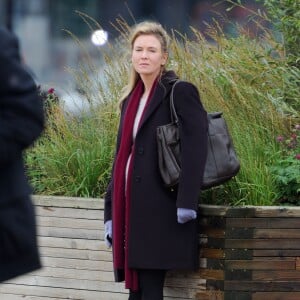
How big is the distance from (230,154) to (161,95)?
20.3 inches

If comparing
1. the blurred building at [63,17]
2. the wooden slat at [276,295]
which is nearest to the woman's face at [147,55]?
the wooden slat at [276,295]

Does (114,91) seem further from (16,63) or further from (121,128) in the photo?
(16,63)

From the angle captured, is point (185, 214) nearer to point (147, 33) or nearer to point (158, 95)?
point (158, 95)

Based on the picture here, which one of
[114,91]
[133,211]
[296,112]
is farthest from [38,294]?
[296,112]

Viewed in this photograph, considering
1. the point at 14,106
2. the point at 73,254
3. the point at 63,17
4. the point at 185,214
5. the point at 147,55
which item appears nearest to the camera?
the point at 14,106

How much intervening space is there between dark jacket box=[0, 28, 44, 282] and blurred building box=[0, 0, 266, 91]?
7.22 metres

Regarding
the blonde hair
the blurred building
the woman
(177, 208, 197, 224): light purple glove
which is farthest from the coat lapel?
the blurred building

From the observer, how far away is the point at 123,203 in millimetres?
5273

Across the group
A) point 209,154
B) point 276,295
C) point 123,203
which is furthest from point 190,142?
point 276,295

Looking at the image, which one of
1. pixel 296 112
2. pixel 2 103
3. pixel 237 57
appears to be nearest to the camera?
pixel 2 103

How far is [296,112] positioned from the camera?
6.81 metres

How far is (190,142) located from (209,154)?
222 mm

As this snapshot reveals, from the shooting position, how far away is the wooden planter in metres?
5.43

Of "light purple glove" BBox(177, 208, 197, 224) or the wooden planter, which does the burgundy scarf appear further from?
the wooden planter
